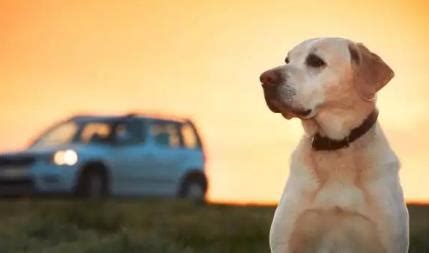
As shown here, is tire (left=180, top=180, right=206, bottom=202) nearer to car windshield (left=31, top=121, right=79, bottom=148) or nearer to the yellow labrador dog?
car windshield (left=31, top=121, right=79, bottom=148)

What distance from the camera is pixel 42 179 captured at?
1546 cm

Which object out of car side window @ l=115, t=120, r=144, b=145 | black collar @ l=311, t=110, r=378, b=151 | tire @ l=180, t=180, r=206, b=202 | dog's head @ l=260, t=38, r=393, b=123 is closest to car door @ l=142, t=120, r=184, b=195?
car side window @ l=115, t=120, r=144, b=145

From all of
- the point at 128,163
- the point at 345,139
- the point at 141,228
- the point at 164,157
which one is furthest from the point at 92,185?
the point at 345,139

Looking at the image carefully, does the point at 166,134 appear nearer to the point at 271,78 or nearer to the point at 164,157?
the point at 164,157

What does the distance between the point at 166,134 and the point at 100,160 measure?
117 centimetres

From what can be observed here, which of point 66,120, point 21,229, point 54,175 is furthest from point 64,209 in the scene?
point 66,120

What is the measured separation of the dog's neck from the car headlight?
10.2 m

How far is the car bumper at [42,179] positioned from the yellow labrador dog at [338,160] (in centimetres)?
1008

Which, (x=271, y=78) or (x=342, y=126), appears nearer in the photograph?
(x=271, y=78)

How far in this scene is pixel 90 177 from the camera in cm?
1575

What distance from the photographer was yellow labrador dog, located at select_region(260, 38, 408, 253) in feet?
17.5

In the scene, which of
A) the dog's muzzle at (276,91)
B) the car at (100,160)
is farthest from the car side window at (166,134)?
the dog's muzzle at (276,91)

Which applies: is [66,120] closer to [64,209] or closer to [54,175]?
[54,175]

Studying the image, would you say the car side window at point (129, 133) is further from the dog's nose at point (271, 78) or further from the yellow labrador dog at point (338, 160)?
the dog's nose at point (271, 78)
